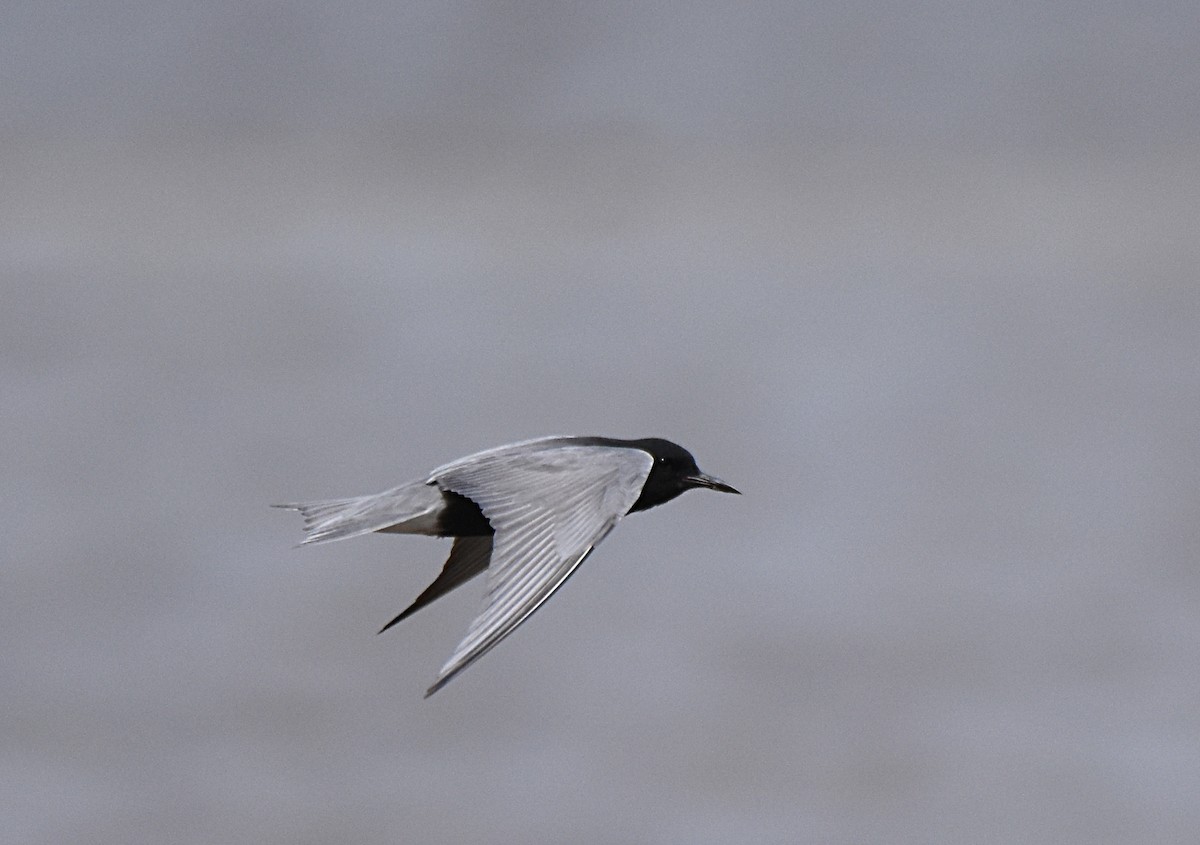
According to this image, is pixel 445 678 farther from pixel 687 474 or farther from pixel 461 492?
pixel 687 474

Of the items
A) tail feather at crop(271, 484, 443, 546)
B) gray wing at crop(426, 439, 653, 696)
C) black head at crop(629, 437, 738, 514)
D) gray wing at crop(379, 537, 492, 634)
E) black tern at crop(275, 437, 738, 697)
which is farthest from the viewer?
black head at crop(629, 437, 738, 514)

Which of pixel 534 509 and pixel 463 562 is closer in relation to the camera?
pixel 534 509

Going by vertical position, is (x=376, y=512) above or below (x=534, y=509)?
below

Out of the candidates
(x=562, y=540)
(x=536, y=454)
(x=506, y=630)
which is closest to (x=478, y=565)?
(x=536, y=454)

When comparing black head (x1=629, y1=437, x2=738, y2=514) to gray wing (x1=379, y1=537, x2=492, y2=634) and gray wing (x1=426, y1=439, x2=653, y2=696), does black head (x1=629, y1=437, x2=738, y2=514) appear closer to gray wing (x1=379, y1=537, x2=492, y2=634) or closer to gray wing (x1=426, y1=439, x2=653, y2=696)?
gray wing (x1=426, y1=439, x2=653, y2=696)

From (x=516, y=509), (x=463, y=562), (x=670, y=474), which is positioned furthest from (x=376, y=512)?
(x=670, y=474)

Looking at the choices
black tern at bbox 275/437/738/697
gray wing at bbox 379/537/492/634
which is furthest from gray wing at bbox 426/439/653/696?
gray wing at bbox 379/537/492/634

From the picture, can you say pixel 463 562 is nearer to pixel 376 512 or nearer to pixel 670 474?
pixel 376 512

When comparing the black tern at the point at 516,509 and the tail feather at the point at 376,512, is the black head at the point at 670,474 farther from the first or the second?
the tail feather at the point at 376,512
